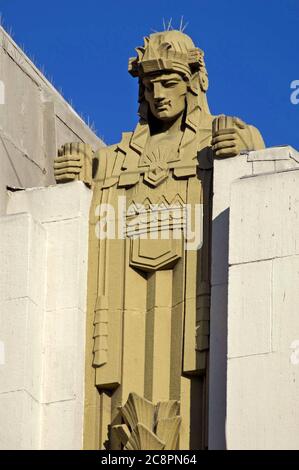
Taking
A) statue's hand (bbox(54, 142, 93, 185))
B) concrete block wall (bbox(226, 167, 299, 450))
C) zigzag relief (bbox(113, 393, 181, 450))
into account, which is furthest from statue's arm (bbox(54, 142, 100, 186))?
zigzag relief (bbox(113, 393, 181, 450))

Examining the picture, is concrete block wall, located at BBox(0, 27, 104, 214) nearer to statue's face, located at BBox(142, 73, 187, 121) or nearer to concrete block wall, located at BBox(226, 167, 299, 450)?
statue's face, located at BBox(142, 73, 187, 121)

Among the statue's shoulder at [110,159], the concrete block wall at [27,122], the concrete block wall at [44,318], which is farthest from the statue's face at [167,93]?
the concrete block wall at [27,122]

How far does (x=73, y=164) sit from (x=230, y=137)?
179 centimetres

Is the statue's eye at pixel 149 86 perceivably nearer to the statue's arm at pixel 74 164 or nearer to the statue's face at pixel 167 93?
the statue's face at pixel 167 93

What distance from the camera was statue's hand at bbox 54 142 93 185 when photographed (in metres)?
27.9

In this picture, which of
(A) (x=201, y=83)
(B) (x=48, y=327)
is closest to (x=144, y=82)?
(A) (x=201, y=83)

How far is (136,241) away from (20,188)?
1.55 m

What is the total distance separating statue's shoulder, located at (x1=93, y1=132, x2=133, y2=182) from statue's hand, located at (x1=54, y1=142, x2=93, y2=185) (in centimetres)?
10

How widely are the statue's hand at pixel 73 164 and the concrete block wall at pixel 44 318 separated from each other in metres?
0.09

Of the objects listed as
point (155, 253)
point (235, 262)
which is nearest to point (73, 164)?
point (155, 253)

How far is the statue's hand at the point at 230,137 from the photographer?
27125 mm

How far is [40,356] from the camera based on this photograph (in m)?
27.2
